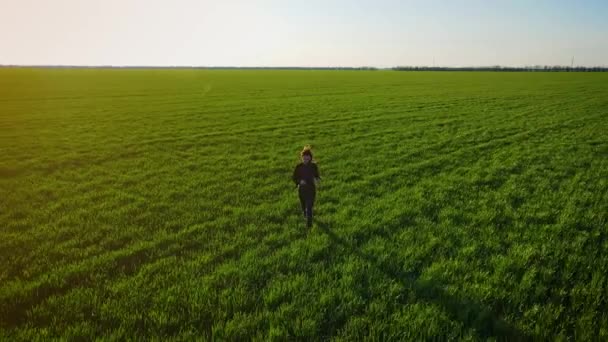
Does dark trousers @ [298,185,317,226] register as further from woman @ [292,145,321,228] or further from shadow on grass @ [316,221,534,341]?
shadow on grass @ [316,221,534,341]

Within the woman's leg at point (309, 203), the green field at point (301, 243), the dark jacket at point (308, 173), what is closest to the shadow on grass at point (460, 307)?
the green field at point (301, 243)

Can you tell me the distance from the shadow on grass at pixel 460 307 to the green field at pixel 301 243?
24 millimetres

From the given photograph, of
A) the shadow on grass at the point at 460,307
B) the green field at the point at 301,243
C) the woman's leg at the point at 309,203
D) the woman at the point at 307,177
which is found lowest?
the shadow on grass at the point at 460,307

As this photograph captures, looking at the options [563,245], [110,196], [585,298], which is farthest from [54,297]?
[563,245]

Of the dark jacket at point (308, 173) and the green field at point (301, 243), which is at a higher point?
the dark jacket at point (308, 173)

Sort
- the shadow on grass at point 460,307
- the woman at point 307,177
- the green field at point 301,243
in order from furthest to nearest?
1. the woman at point 307,177
2. the green field at point 301,243
3. the shadow on grass at point 460,307

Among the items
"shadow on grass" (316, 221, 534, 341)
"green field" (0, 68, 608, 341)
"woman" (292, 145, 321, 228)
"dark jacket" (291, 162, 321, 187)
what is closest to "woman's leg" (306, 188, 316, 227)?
"woman" (292, 145, 321, 228)

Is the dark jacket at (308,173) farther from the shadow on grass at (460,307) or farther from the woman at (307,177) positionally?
the shadow on grass at (460,307)

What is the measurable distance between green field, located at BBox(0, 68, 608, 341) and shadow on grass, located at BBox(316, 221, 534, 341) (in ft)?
0.08

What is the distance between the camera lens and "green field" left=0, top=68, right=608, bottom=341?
16.9 ft

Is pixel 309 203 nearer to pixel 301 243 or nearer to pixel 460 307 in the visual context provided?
pixel 301 243

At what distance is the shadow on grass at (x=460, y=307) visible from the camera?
504 centimetres

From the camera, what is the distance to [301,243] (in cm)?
741

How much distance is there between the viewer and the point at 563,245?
745cm
